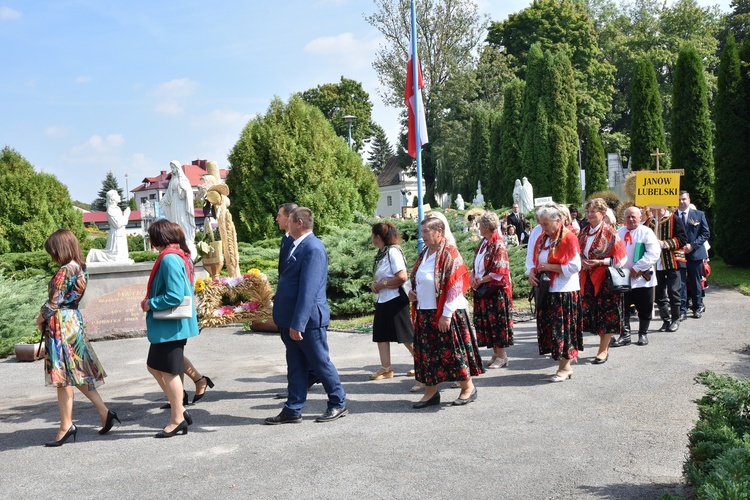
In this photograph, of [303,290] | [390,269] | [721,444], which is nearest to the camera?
[721,444]

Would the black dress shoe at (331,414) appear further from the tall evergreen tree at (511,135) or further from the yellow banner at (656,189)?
the tall evergreen tree at (511,135)

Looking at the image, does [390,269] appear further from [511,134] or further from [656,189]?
[511,134]

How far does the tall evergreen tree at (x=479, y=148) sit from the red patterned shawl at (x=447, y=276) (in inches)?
1437

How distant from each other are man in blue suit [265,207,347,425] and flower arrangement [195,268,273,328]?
5905 millimetres

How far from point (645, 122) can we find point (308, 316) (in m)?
21.2

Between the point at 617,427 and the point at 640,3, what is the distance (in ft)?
187

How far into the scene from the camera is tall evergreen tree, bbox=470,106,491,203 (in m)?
42.6

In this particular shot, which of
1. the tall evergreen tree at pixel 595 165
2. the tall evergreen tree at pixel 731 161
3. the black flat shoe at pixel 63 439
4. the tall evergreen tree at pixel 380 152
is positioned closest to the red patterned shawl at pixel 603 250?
the black flat shoe at pixel 63 439

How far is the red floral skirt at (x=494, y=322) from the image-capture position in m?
7.75

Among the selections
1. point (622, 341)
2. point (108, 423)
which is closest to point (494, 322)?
point (622, 341)

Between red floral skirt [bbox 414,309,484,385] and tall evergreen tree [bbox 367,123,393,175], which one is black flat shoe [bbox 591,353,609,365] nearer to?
red floral skirt [bbox 414,309,484,385]

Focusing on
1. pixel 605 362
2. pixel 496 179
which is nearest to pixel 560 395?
pixel 605 362

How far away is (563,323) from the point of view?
278 inches

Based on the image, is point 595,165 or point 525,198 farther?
point 595,165
